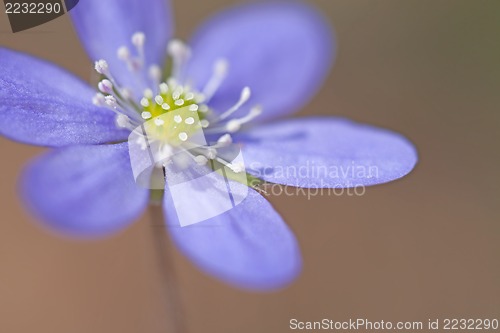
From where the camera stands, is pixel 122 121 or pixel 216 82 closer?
pixel 122 121

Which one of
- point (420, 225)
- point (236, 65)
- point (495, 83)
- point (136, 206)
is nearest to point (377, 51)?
point (495, 83)

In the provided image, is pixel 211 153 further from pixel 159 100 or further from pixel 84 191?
pixel 84 191

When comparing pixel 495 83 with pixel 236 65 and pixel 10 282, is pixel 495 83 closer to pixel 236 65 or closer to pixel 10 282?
pixel 236 65

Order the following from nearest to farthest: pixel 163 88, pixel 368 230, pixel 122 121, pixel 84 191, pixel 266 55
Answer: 1. pixel 84 191
2. pixel 122 121
3. pixel 163 88
4. pixel 266 55
5. pixel 368 230

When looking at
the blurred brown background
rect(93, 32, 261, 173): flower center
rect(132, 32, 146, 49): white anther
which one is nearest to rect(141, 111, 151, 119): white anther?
rect(93, 32, 261, 173): flower center

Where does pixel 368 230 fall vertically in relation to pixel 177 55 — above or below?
below

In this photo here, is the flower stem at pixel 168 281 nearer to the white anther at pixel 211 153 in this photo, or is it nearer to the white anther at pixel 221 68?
the white anther at pixel 211 153

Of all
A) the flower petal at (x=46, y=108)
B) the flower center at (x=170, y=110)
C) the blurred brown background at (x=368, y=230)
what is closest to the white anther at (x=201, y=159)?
the flower center at (x=170, y=110)

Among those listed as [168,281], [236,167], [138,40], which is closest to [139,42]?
[138,40]
